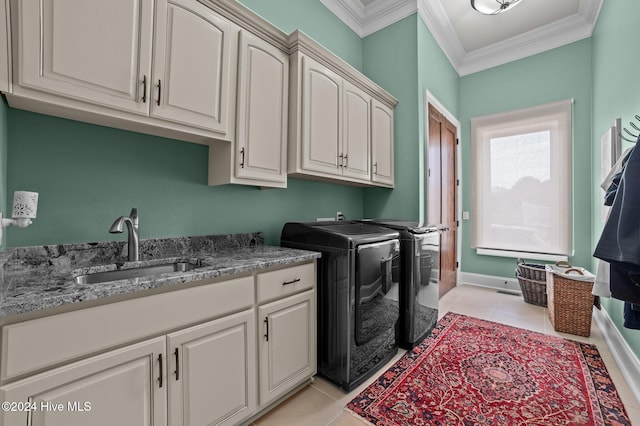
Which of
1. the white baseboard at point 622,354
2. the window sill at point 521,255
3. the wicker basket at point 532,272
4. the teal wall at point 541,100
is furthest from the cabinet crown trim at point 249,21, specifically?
the window sill at point 521,255

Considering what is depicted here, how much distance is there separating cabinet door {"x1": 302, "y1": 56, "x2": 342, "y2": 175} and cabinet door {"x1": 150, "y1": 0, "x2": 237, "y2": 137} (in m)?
0.58

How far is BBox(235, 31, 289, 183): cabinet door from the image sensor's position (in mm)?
1687

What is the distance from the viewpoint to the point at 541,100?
3.51 m

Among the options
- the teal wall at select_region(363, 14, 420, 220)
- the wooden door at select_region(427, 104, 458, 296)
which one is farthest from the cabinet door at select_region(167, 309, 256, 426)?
the wooden door at select_region(427, 104, 458, 296)

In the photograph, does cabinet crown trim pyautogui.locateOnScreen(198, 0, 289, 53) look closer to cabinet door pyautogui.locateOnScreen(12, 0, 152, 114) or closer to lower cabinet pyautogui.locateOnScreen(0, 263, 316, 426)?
cabinet door pyautogui.locateOnScreen(12, 0, 152, 114)

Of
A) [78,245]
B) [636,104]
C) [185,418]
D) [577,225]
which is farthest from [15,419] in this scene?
[577,225]

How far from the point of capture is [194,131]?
1477mm

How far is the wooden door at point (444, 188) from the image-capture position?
123 inches

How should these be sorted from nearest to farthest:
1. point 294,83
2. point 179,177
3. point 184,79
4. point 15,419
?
point 15,419 < point 184,79 < point 179,177 < point 294,83

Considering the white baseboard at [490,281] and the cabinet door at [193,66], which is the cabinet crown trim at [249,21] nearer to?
the cabinet door at [193,66]

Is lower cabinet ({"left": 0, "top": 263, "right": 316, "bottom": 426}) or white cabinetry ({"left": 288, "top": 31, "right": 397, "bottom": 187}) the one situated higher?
white cabinetry ({"left": 288, "top": 31, "right": 397, "bottom": 187})

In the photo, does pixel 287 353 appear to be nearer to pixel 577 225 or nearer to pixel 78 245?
pixel 78 245

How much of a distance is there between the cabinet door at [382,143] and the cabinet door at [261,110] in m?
1.07

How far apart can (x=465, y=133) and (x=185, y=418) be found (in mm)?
4481
